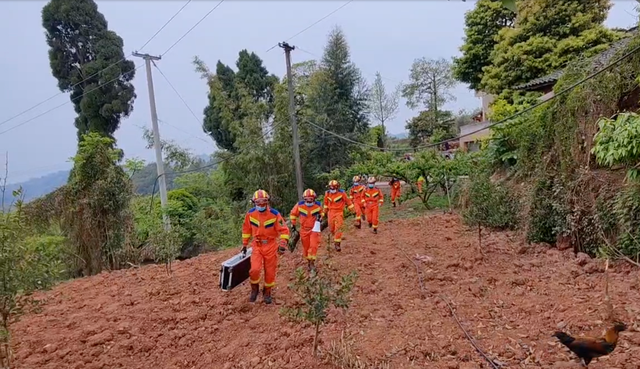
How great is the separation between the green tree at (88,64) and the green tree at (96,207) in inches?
425

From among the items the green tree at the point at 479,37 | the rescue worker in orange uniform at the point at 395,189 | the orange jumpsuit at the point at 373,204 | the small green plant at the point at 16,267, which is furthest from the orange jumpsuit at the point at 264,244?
the green tree at the point at 479,37

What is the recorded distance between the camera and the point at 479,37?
19812 millimetres

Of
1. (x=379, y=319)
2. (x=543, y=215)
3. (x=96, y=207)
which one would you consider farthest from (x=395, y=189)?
(x=379, y=319)

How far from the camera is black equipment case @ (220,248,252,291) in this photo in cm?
662

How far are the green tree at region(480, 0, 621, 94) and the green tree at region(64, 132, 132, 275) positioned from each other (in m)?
14.6

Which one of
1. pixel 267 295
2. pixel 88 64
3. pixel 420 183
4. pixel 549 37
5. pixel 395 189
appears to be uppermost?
pixel 88 64

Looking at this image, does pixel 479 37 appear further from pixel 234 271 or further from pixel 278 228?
pixel 234 271

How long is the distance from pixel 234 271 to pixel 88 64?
19.0 metres

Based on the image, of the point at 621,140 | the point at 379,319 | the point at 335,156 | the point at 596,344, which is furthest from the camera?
the point at 335,156

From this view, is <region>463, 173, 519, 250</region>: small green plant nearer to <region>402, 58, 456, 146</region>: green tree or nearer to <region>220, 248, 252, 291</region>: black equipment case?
<region>220, 248, 252, 291</region>: black equipment case

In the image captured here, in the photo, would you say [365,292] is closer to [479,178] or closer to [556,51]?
[479,178]

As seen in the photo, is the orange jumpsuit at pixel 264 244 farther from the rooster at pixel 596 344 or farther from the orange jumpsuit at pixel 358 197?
the orange jumpsuit at pixel 358 197

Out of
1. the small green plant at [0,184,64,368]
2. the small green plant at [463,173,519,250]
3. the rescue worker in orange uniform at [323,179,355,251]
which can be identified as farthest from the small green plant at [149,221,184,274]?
the small green plant at [463,173,519,250]

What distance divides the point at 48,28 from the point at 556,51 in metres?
23.4
